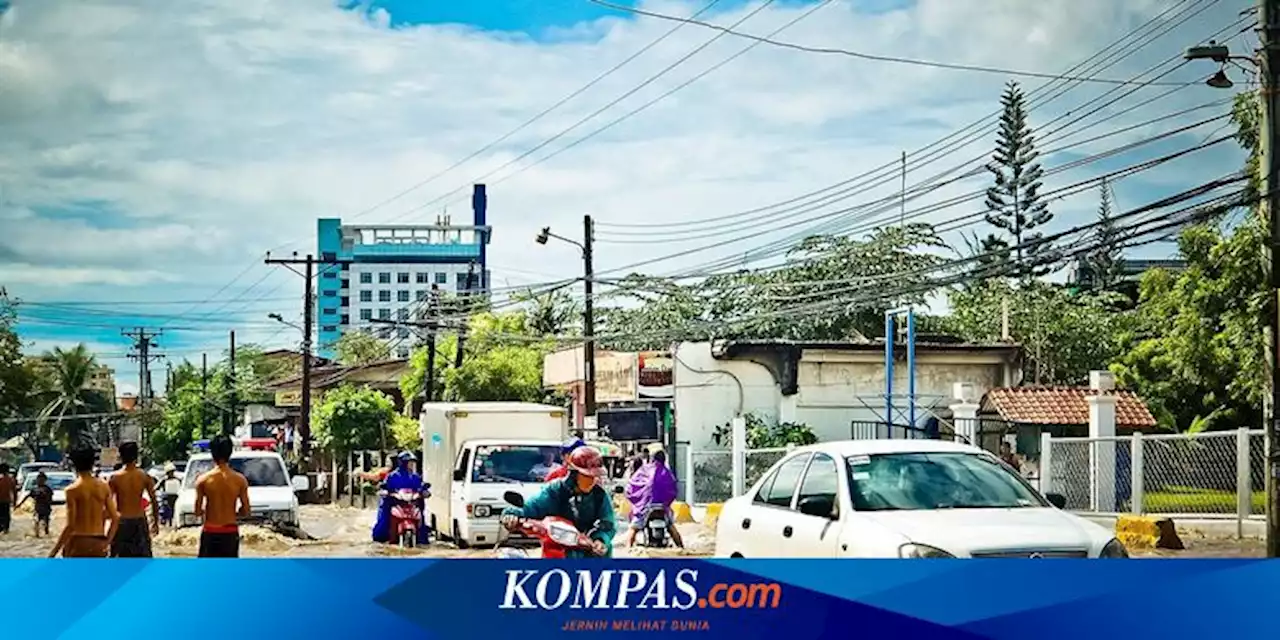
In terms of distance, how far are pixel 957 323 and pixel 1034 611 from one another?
1.19m

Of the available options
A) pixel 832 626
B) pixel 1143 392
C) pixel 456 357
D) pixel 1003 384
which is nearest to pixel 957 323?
pixel 1003 384

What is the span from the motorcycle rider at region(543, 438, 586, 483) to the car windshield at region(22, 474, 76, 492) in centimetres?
192

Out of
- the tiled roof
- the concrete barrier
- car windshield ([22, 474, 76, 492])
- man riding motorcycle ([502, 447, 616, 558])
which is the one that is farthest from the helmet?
the concrete barrier

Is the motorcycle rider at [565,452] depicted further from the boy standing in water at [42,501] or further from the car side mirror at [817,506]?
the boy standing in water at [42,501]

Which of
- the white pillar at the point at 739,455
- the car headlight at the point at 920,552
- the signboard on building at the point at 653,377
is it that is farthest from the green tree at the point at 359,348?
the car headlight at the point at 920,552

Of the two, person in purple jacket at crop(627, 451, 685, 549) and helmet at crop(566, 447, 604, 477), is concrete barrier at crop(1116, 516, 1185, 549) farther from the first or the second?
helmet at crop(566, 447, 604, 477)

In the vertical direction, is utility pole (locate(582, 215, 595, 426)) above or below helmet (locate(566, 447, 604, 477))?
above

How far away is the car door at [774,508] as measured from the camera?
26.0ft

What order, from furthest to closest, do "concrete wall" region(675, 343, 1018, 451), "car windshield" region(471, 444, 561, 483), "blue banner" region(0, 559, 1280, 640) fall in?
"car windshield" region(471, 444, 561, 483), "concrete wall" region(675, 343, 1018, 451), "blue banner" region(0, 559, 1280, 640)

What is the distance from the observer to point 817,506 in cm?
811

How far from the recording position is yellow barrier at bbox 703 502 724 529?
809cm

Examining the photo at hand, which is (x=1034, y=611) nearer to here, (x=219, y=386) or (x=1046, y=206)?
(x=1046, y=206)

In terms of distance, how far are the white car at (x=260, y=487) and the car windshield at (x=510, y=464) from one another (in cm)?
131

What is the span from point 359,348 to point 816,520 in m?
2.01
